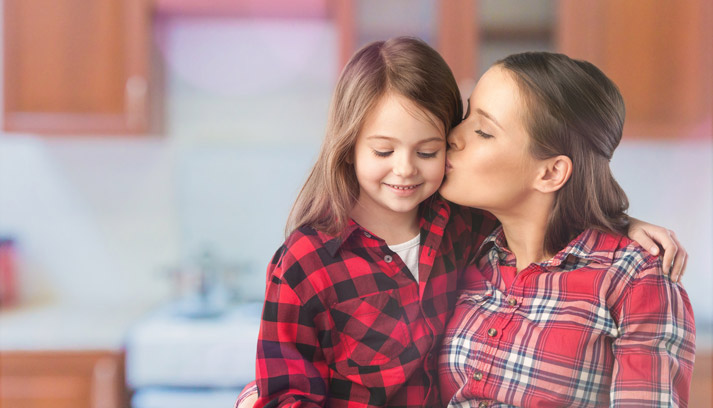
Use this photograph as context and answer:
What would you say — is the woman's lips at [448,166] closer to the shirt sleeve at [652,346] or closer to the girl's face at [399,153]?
the girl's face at [399,153]

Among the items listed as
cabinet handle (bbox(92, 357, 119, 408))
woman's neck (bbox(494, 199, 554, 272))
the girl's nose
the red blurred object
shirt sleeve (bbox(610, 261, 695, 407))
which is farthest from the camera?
the red blurred object

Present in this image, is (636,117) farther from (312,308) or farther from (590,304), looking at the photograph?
(312,308)

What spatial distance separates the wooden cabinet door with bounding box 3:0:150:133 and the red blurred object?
0.57 metres

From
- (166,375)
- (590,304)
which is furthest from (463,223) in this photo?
(166,375)

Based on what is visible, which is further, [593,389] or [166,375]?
[166,375]

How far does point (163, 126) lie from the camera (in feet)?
9.25

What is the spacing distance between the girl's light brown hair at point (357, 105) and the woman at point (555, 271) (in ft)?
0.27

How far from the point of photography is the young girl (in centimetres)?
104

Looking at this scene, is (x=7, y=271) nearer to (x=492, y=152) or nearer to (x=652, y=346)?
(x=492, y=152)

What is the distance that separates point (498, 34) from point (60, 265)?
2.15m

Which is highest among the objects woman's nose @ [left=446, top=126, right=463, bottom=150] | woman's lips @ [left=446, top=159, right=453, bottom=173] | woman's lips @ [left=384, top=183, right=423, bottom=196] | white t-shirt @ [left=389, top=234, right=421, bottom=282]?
woman's nose @ [left=446, top=126, right=463, bottom=150]

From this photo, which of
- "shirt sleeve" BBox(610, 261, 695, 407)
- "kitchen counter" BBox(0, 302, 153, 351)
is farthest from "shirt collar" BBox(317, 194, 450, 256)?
"kitchen counter" BBox(0, 302, 153, 351)

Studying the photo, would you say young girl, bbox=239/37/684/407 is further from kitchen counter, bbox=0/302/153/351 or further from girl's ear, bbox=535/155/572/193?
kitchen counter, bbox=0/302/153/351

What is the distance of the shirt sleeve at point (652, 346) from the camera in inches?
37.6
